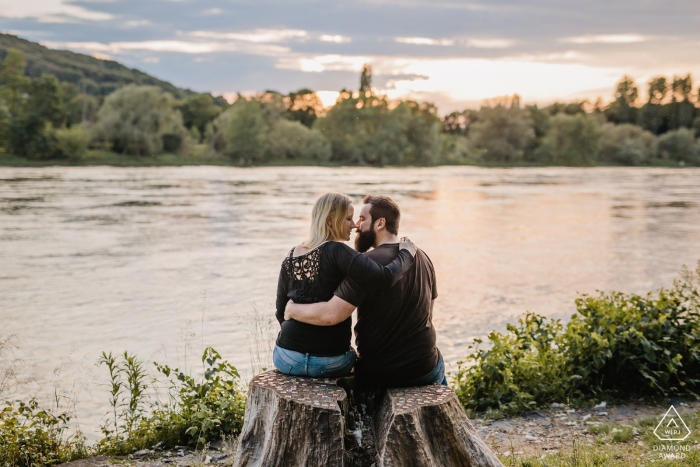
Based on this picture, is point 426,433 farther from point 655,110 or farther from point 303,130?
point 655,110

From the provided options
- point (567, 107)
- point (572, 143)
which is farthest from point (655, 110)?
point (572, 143)

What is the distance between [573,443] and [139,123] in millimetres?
91931

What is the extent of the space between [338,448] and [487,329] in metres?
7.66

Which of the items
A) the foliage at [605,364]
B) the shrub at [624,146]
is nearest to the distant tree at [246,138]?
the shrub at [624,146]

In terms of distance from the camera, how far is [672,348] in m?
6.82

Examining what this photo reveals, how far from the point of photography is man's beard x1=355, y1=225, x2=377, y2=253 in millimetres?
4688

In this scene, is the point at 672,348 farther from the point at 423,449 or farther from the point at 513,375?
the point at 423,449

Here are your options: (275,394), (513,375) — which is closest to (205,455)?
(275,394)

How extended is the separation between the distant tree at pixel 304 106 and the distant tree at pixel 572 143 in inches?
1754

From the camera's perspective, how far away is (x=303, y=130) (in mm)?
104125

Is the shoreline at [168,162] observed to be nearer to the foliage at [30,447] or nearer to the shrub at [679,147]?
the shrub at [679,147]

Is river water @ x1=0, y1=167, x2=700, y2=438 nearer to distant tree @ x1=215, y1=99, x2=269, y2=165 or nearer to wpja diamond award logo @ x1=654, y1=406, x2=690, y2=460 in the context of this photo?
wpja diamond award logo @ x1=654, y1=406, x2=690, y2=460

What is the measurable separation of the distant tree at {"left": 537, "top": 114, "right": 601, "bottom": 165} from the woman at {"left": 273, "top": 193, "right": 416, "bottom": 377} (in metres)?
119

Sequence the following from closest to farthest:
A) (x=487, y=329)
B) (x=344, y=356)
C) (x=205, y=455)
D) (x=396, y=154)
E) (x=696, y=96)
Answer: (x=344, y=356) < (x=205, y=455) < (x=487, y=329) < (x=396, y=154) < (x=696, y=96)
